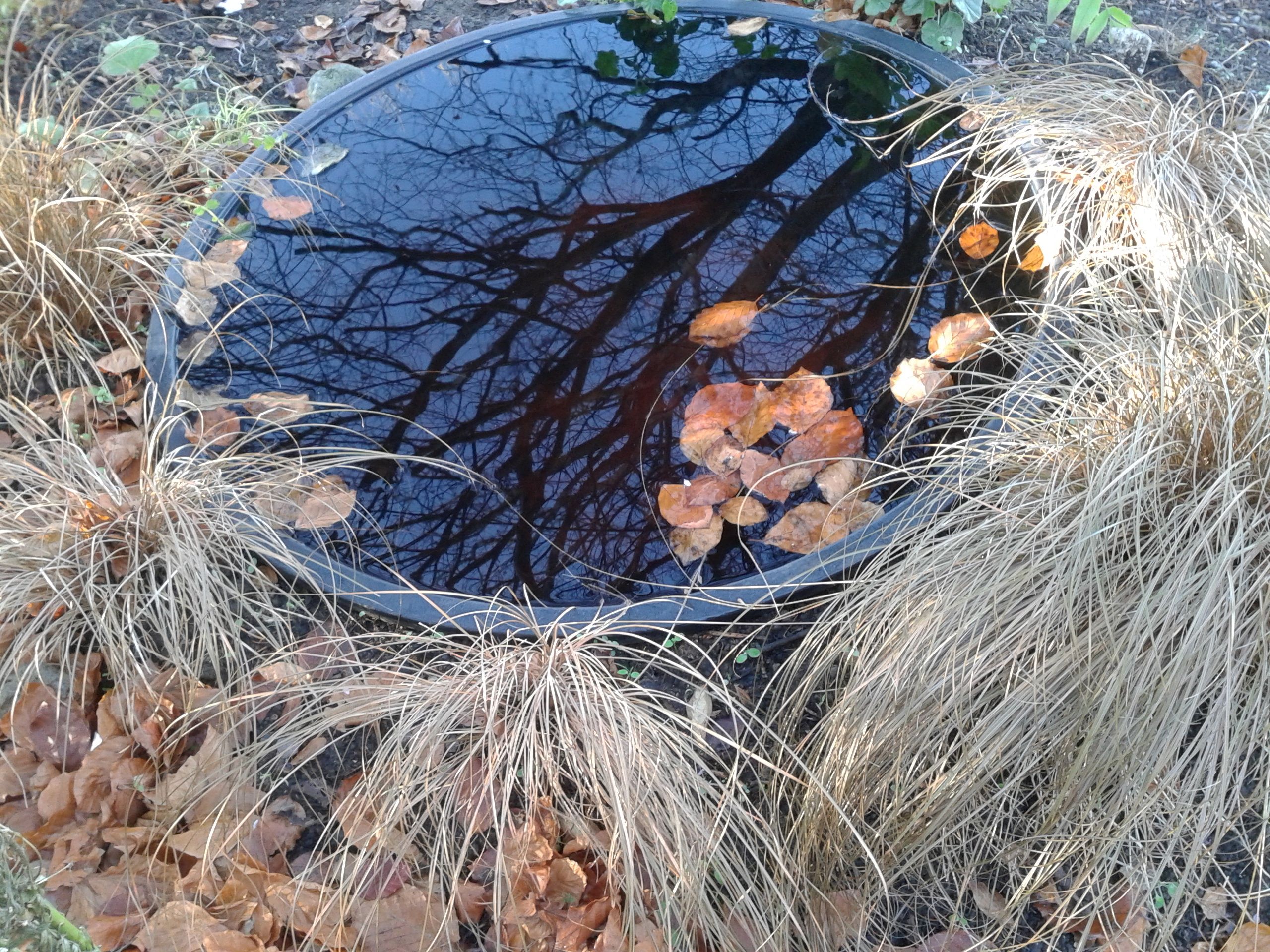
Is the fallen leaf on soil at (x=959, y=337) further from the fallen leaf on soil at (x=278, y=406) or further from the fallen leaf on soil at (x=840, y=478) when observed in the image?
the fallen leaf on soil at (x=278, y=406)

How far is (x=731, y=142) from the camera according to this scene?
2213mm

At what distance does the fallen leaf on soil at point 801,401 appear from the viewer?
1.72 metres

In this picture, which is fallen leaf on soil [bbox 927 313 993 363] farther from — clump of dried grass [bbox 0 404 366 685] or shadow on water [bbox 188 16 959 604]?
clump of dried grass [bbox 0 404 366 685]

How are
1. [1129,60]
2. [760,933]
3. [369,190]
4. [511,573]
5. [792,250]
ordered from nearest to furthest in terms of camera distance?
1. [760,933]
2. [511,573]
3. [792,250]
4. [369,190]
5. [1129,60]

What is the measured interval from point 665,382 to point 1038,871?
1.01 m

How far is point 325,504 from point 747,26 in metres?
1.71

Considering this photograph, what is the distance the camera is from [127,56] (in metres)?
2.48

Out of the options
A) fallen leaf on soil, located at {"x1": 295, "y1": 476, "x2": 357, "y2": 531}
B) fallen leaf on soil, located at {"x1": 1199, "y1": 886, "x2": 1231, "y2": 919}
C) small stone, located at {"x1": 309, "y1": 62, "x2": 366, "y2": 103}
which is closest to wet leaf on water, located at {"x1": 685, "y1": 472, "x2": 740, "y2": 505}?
fallen leaf on soil, located at {"x1": 295, "y1": 476, "x2": 357, "y2": 531}

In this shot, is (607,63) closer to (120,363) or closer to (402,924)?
(120,363)

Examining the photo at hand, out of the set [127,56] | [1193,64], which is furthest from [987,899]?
[127,56]

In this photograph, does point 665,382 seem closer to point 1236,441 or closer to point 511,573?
point 511,573

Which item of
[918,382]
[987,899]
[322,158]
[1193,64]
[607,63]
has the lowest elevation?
[987,899]

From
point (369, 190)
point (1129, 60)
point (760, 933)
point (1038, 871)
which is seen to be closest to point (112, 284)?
point (369, 190)

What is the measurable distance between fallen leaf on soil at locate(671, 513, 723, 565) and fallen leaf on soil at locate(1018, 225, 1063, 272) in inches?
36.4
